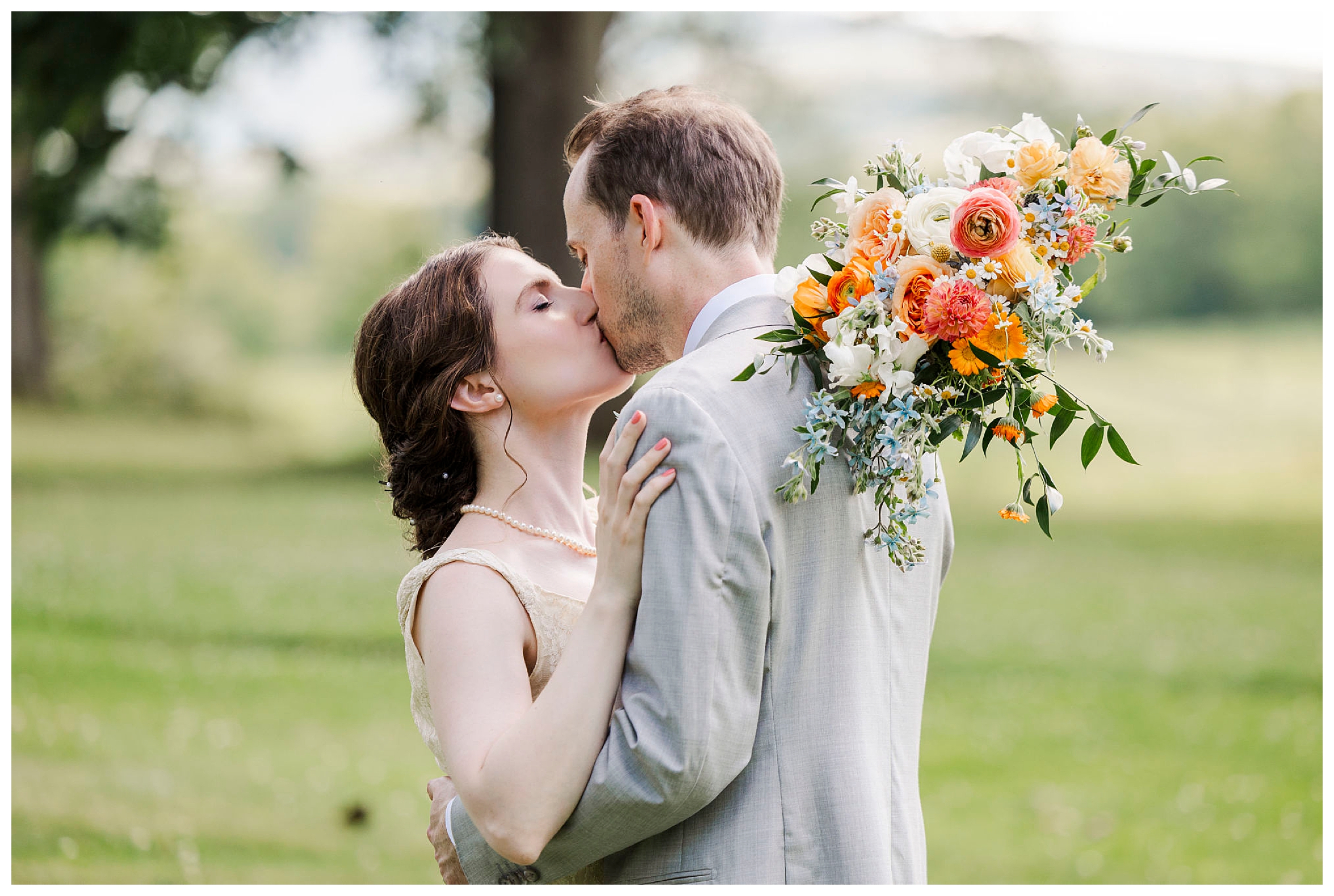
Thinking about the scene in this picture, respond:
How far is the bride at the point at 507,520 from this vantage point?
80.3 inches

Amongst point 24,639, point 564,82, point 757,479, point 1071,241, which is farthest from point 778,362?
point 564,82

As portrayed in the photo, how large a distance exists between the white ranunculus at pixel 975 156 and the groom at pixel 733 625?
0.41 metres

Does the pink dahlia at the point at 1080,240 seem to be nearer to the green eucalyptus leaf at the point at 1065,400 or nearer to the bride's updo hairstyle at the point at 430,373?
the green eucalyptus leaf at the point at 1065,400

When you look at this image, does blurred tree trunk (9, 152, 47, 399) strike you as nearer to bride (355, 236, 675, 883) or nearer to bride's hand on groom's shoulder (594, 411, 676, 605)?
bride (355, 236, 675, 883)

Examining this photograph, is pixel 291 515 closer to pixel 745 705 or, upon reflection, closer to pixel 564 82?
pixel 564 82

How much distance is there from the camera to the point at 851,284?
6.61ft

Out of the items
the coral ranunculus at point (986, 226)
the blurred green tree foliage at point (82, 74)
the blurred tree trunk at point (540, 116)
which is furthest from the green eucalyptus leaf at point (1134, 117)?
the blurred tree trunk at point (540, 116)

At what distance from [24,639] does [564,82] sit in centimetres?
698

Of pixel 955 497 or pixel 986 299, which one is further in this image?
pixel 955 497

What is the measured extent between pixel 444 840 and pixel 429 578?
55cm

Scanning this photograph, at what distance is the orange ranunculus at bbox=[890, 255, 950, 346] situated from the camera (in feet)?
6.36

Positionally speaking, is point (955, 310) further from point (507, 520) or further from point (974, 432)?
point (507, 520)

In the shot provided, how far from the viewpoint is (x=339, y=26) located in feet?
31.0

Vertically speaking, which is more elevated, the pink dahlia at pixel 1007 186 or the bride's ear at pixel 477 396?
the pink dahlia at pixel 1007 186
